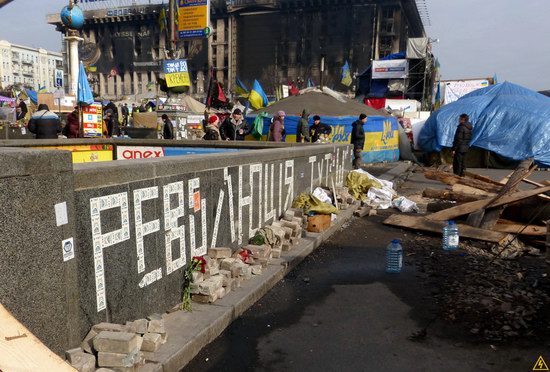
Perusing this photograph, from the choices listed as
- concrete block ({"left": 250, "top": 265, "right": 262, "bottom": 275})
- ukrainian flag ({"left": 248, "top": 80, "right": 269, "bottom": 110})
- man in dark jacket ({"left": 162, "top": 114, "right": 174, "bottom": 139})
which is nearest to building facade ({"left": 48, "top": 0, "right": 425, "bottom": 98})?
ukrainian flag ({"left": 248, "top": 80, "right": 269, "bottom": 110})

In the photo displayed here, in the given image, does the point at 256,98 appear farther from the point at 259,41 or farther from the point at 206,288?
the point at 259,41

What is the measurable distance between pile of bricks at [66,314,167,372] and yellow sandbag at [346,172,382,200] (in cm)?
855

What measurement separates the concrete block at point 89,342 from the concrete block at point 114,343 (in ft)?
0.37

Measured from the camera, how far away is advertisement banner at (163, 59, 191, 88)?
1706cm

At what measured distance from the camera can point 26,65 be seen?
146m

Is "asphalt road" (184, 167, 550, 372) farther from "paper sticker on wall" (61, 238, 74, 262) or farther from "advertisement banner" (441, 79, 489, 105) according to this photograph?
"advertisement banner" (441, 79, 489, 105)

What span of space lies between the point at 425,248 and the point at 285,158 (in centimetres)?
274

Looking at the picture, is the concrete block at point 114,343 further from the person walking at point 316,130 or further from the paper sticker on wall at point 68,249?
the person walking at point 316,130

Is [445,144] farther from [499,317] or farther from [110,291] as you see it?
[110,291]

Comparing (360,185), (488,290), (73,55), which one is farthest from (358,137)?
(73,55)

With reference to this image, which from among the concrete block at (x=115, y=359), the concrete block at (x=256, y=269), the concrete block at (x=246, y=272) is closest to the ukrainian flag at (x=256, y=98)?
the concrete block at (x=256, y=269)

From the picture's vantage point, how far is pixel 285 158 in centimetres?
764

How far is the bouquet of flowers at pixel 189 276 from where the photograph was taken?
4352 millimetres

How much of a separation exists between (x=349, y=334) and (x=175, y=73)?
15.0 meters
